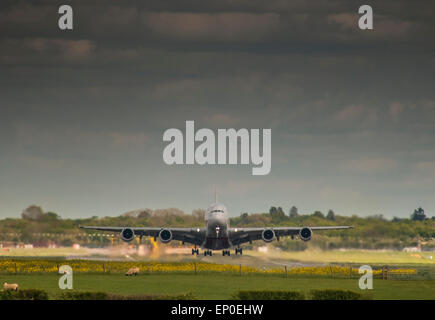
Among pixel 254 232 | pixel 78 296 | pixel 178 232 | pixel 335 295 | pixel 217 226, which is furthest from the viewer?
pixel 254 232

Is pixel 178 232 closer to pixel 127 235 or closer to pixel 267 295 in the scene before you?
pixel 127 235

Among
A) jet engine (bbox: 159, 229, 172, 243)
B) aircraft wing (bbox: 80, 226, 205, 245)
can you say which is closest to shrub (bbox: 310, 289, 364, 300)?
aircraft wing (bbox: 80, 226, 205, 245)

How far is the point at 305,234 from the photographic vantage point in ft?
371

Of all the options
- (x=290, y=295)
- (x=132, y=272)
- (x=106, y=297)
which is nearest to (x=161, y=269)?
(x=132, y=272)

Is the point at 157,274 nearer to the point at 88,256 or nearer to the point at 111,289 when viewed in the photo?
the point at 111,289

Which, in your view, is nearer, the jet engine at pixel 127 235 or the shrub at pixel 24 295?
the shrub at pixel 24 295

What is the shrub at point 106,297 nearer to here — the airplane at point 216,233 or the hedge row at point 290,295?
the hedge row at point 290,295

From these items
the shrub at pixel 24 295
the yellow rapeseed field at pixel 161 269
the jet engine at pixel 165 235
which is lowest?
the yellow rapeseed field at pixel 161 269

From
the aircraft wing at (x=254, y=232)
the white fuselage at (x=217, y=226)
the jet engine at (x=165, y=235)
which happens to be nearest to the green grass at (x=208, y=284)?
the white fuselage at (x=217, y=226)

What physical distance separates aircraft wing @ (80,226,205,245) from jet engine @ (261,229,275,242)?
860 centimetres

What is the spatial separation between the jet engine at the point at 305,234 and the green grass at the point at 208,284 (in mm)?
33607

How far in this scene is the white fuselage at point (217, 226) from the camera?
4274 inches

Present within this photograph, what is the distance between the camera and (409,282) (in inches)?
2857

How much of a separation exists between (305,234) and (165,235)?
19.6 metres
